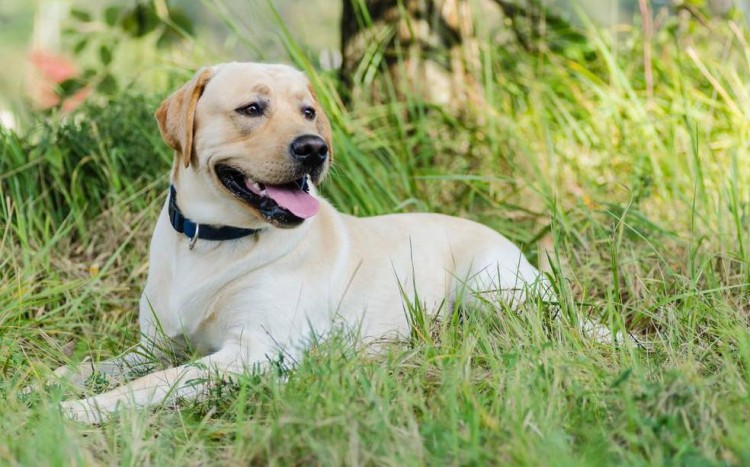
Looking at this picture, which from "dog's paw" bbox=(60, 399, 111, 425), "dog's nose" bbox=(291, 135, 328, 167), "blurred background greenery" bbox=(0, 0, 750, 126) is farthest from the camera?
"blurred background greenery" bbox=(0, 0, 750, 126)

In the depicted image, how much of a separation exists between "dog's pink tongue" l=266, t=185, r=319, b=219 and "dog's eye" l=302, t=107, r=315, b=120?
39 cm

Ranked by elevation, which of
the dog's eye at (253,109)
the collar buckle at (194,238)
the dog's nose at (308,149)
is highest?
the dog's eye at (253,109)

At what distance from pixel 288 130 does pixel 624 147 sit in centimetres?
252

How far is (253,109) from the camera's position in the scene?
3223 mm

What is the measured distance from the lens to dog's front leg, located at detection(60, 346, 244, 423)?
2.65m

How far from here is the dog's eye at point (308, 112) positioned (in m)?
3.44

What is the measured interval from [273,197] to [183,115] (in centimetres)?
45

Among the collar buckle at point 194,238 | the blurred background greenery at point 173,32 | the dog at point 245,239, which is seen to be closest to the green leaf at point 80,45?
the blurred background greenery at point 173,32

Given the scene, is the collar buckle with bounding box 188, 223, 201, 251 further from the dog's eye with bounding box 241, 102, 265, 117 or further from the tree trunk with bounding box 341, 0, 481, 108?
the tree trunk with bounding box 341, 0, 481, 108

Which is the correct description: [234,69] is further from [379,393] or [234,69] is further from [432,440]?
[432,440]

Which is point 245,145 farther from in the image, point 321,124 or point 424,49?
point 424,49

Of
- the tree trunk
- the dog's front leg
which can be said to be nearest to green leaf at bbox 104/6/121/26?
the tree trunk

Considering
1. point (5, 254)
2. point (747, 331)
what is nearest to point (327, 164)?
point (747, 331)

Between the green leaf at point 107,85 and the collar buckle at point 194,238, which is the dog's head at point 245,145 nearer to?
the collar buckle at point 194,238
